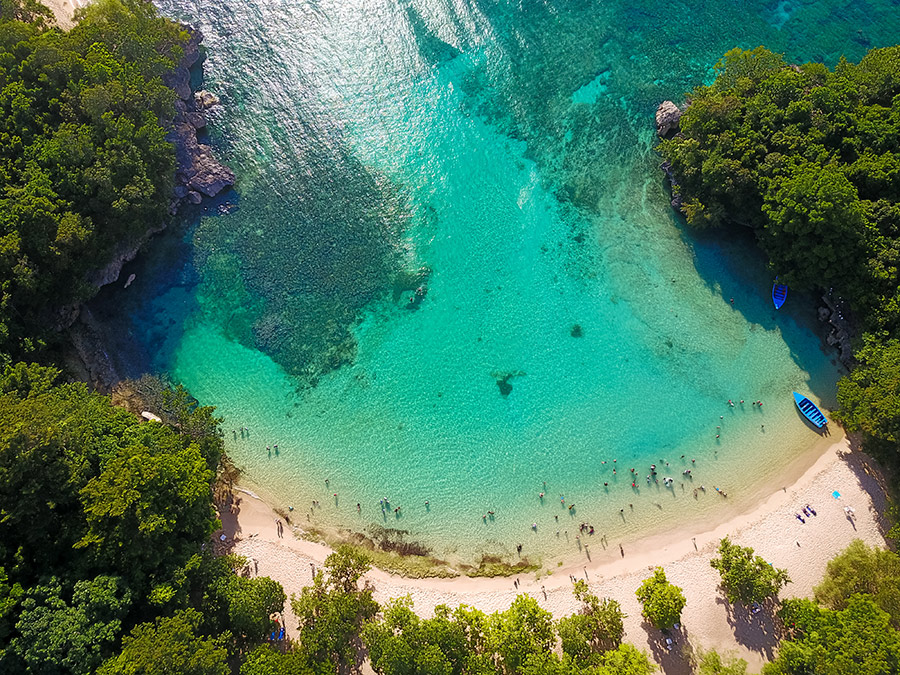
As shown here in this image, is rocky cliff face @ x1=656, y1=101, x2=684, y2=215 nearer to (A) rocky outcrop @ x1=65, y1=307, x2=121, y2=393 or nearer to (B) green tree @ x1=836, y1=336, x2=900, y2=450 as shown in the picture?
(B) green tree @ x1=836, y1=336, x2=900, y2=450

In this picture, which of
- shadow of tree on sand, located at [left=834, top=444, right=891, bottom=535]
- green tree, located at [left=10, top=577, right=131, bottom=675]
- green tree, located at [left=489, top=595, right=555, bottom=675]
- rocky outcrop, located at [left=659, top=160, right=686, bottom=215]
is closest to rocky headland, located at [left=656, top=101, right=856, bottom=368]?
rocky outcrop, located at [left=659, top=160, right=686, bottom=215]

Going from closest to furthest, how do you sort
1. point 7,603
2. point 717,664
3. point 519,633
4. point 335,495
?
point 7,603
point 519,633
point 717,664
point 335,495

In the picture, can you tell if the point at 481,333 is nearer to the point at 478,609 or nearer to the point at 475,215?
the point at 475,215

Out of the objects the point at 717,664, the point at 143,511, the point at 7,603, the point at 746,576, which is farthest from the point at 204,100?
the point at 717,664

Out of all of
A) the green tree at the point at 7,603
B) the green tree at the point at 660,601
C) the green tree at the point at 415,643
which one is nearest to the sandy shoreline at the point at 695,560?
the green tree at the point at 660,601

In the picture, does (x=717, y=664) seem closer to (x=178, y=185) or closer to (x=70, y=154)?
(x=178, y=185)

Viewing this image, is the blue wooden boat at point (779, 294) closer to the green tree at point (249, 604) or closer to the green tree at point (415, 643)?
the green tree at point (415, 643)

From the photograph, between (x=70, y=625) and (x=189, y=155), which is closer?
(x=70, y=625)
